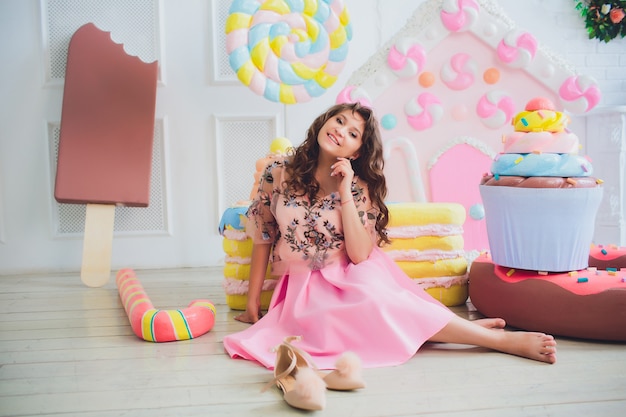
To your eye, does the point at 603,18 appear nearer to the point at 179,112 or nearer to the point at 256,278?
the point at 179,112

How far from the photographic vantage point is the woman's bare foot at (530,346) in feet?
6.06

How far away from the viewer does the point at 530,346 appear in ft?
6.16

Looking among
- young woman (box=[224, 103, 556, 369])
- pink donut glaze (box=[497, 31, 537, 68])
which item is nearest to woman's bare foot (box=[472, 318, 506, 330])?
young woman (box=[224, 103, 556, 369])

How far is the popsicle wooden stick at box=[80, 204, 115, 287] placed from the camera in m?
3.34

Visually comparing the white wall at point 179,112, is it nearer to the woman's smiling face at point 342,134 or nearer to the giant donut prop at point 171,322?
the giant donut prop at point 171,322

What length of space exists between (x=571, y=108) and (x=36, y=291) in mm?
3025

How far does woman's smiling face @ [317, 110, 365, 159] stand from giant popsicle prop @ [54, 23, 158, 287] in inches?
68.1

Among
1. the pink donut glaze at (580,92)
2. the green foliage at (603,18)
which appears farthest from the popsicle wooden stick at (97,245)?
the green foliage at (603,18)

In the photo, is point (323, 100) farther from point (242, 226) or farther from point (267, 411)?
point (267, 411)

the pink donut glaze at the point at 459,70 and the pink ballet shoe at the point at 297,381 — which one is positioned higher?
the pink donut glaze at the point at 459,70

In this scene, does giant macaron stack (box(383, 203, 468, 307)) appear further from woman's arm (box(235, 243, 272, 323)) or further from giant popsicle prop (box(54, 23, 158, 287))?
giant popsicle prop (box(54, 23, 158, 287))

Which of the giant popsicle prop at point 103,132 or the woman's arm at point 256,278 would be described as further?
the giant popsicle prop at point 103,132

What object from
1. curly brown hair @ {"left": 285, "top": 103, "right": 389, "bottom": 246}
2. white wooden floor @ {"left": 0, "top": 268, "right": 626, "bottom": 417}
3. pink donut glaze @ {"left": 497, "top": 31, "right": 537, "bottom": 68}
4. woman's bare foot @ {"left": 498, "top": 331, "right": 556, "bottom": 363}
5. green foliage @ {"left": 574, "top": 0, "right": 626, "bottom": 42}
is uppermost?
green foliage @ {"left": 574, "top": 0, "right": 626, "bottom": 42}

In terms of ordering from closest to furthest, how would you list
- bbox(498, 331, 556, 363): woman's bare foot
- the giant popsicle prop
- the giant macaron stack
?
bbox(498, 331, 556, 363): woman's bare foot < the giant macaron stack < the giant popsicle prop
